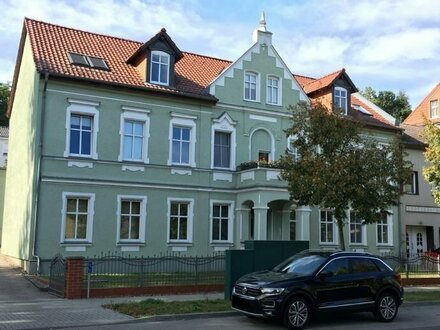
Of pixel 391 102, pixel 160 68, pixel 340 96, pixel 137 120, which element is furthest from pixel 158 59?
pixel 391 102

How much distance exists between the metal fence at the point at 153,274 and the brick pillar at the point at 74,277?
290 mm

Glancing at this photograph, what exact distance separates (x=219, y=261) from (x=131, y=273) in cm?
407

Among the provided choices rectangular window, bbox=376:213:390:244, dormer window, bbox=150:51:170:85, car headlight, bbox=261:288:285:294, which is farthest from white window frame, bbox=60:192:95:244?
rectangular window, bbox=376:213:390:244

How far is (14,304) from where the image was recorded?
14.4 m

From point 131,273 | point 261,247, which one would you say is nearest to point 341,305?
point 261,247

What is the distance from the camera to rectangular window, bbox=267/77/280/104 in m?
28.1

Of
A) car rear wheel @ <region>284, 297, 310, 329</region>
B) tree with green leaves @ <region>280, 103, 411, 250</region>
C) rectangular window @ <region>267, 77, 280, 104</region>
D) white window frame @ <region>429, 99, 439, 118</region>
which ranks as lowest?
car rear wheel @ <region>284, 297, 310, 329</region>

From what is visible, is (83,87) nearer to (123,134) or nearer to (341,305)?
(123,134)

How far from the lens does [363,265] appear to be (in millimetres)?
13398

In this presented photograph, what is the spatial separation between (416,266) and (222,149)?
34.3 feet

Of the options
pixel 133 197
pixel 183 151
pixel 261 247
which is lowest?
pixel 261 247

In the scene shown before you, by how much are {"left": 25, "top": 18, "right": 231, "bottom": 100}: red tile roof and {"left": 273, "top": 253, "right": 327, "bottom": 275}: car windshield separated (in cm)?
1336

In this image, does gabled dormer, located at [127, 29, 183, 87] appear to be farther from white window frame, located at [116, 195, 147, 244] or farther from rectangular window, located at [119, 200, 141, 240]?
→ rectangular window, located at [119, 200, 141, 240]

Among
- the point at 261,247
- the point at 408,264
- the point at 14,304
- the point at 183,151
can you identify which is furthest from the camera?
the point at 183,151
